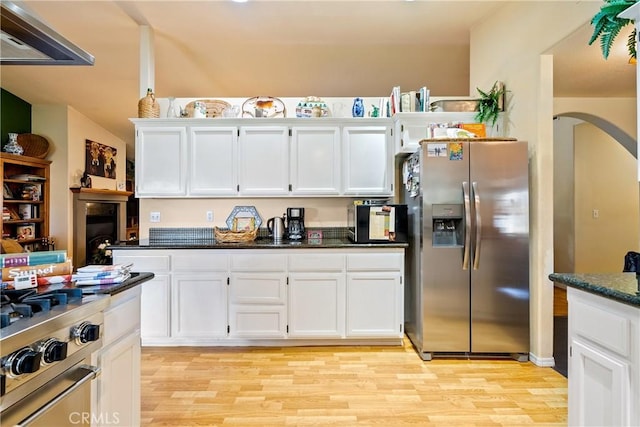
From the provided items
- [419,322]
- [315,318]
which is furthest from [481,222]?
[315,318]

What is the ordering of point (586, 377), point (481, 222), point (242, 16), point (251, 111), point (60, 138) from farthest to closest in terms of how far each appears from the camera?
point (60, 138) < point (251, 111) < point (242, 16) < point (481, 222) < point (586, 377)

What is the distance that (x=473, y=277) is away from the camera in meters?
2.62

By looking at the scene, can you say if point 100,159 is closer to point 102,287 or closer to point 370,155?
point 370,155

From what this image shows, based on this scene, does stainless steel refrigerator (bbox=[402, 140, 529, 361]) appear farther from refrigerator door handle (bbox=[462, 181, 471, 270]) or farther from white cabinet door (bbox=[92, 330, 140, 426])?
white cabinet door (bbox=[92, 330, 140, 426])

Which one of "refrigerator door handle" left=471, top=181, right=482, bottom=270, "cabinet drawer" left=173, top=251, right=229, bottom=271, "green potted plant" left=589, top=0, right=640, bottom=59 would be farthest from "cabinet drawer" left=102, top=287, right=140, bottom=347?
"green potted plant" left=589, top=0, right=640, bottom=59

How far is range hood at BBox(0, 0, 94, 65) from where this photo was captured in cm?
112

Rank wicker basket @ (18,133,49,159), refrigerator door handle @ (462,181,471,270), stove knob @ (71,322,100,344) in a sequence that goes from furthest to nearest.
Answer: wicker basket @ (18,133,49,159) → refrigerator door handle @ (462,181,471,270) → stove knob @ (71,322,100,344)

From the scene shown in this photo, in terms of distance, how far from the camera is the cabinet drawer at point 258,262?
9.31ft

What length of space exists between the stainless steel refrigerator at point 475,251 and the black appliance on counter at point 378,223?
30 cm

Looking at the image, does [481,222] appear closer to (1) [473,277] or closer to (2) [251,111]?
(1) [473,277]

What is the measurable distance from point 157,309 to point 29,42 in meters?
2.19

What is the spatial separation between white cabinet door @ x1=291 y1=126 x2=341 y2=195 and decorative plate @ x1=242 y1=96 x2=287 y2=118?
0.31m

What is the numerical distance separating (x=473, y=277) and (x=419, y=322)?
58cm

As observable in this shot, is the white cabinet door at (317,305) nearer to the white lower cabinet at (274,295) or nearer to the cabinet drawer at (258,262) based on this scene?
the white lower cabinet at (274,295)
